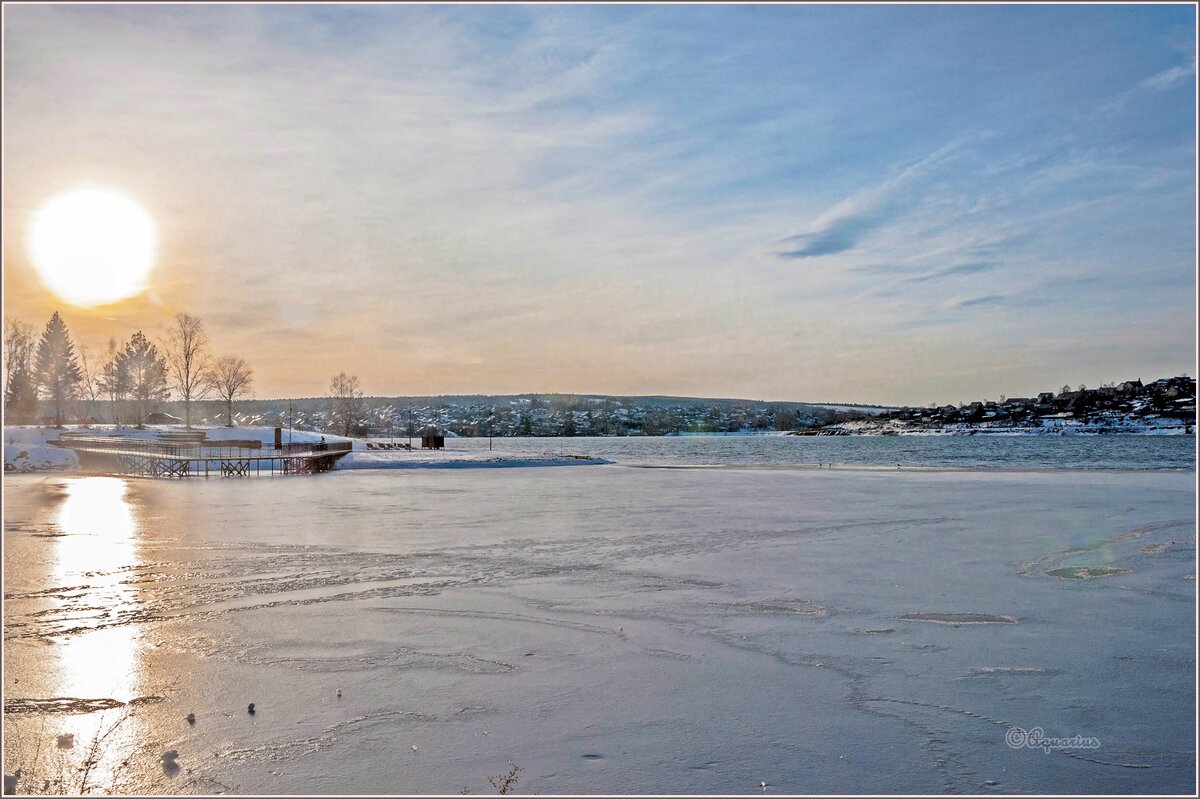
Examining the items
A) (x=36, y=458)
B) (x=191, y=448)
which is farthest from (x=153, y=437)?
(x=36, y=458)

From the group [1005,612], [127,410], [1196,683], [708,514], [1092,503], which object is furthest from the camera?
[127,410]

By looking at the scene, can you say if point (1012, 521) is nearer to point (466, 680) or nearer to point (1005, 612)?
point (1005, 612)

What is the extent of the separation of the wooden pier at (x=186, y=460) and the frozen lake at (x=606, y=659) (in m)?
29.6

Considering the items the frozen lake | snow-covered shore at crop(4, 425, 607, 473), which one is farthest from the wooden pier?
the frozen lake

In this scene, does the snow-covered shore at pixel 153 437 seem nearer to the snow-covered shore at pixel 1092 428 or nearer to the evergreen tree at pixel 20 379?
the evergreen tree at pixel 20 379

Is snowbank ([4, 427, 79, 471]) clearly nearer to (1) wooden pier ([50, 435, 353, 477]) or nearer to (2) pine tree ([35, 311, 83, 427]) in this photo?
(1) wooden pier ([50, 435, 353, 477])

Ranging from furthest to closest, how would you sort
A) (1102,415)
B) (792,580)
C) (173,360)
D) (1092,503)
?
(1102,415)
(173,360)
(1092,503)
(792,580)

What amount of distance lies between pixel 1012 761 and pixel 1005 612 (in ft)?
16.9

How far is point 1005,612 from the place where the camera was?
425 inches

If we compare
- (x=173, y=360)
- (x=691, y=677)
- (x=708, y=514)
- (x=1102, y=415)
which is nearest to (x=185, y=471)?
(x=708, y=514)

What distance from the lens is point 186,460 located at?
46156mm

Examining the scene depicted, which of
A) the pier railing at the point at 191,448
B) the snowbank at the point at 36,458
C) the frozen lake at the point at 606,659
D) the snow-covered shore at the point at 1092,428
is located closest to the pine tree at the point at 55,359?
the pier railing at the point at 191,448

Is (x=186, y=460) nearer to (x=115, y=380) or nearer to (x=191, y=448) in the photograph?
(x=191, y=448)

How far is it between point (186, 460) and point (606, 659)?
1736 inches
